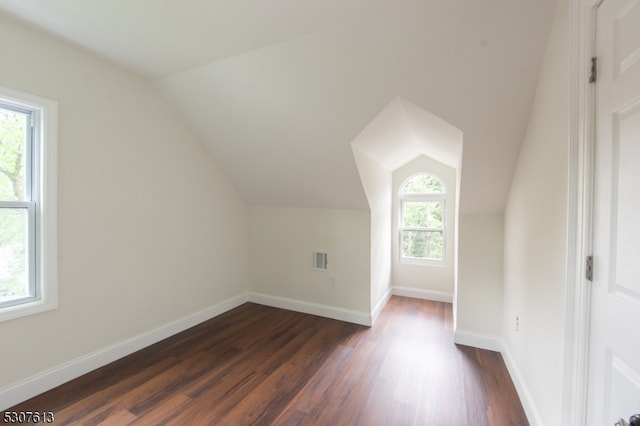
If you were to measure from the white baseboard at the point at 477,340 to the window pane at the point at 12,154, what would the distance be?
3767 mm

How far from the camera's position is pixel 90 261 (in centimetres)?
229

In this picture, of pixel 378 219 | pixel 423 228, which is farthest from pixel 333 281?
pixel 423 228

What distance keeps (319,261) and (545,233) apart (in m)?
2.37

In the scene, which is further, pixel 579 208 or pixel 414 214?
pixel 414 214

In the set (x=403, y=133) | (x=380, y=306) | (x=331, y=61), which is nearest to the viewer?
(x=331, y=61)

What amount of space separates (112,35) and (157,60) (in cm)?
33

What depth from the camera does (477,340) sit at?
277cm

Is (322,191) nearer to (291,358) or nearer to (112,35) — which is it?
(291,358)

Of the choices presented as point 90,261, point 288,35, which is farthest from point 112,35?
point 90,261

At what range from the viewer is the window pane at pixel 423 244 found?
4.21 m

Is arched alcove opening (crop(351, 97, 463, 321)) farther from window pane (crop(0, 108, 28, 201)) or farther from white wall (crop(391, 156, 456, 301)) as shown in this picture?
window pane (crop(0, 108, 28, 201))

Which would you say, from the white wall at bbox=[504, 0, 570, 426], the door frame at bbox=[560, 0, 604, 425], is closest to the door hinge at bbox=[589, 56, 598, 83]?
the door frame at bbox=[560, 0, 604, 425]

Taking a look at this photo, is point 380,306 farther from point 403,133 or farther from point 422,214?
point 403,133

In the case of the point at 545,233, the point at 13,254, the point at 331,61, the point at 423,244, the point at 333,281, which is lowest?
the point at 333,281
